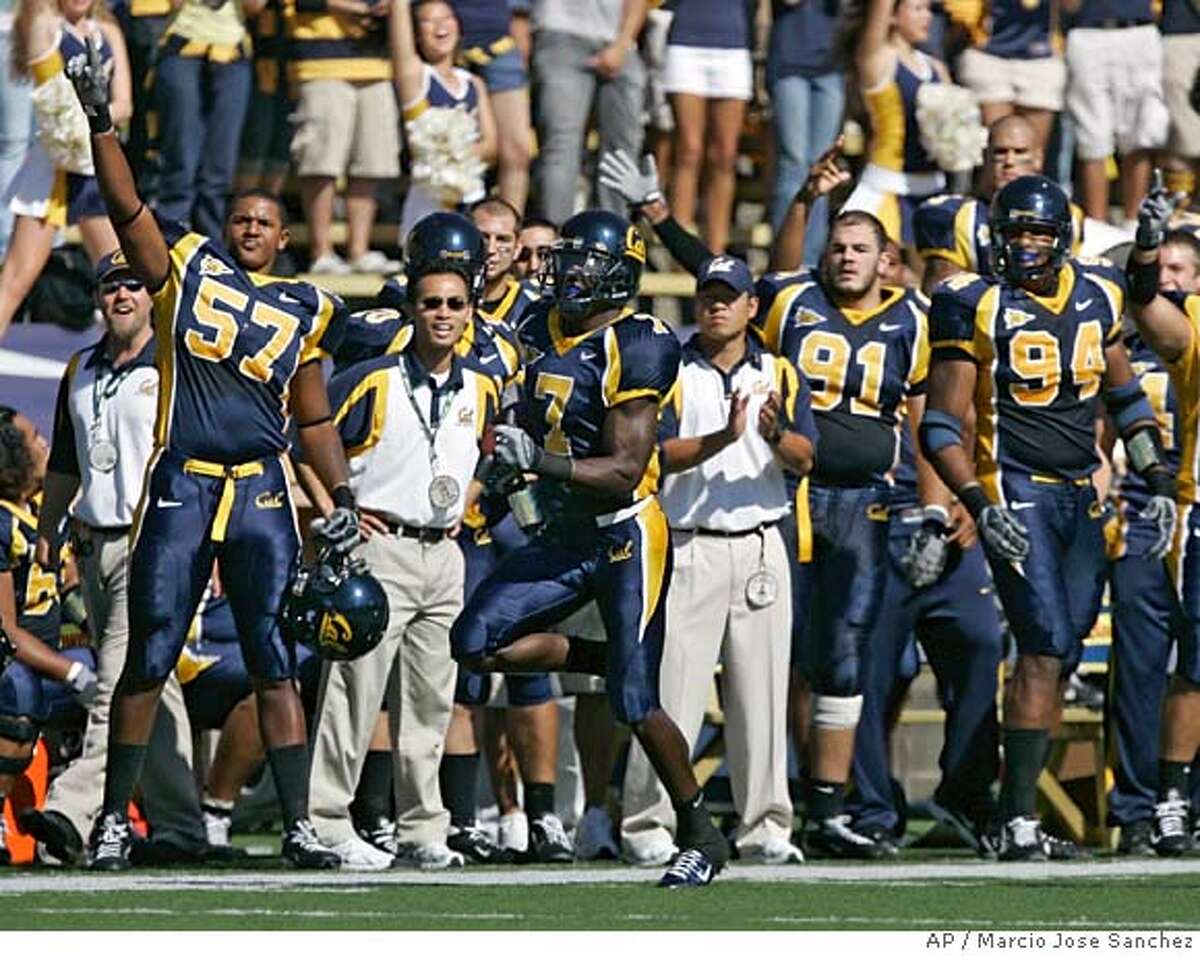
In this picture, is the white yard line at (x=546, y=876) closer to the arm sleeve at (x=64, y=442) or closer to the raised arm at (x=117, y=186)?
the arm sleeve at (x=64, y=442)

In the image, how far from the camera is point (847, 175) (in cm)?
1159

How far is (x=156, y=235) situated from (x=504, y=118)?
4.21 meters

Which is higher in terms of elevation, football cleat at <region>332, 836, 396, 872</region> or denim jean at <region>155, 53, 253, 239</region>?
denim jean at <region>155, 53, 253, 239</region>

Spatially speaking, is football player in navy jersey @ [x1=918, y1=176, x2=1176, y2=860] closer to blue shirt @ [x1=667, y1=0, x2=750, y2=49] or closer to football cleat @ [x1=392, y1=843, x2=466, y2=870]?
football cleat @ [x1=392, y1=843, x2=466, y2=870]

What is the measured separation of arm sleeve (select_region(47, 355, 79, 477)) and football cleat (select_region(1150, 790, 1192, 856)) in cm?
358

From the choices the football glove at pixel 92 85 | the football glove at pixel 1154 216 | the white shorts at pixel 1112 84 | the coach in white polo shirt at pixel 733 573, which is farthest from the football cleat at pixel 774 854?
the white shorts at pixel 1112 84

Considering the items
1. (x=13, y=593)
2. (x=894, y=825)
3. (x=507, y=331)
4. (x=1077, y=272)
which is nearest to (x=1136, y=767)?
(x=894, y=825)

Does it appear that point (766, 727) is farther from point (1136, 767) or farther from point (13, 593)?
point (13, 593)

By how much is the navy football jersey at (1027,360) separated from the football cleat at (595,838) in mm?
1635

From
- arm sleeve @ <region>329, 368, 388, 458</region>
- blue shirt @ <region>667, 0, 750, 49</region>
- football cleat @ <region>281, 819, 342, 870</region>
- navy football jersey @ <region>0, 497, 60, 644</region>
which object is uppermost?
blue shirt @ <region>667, 0, 750, 49</region>

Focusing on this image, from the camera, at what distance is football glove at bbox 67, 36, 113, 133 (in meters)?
9.34

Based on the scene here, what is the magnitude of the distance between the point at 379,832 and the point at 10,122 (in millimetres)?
A: 3657

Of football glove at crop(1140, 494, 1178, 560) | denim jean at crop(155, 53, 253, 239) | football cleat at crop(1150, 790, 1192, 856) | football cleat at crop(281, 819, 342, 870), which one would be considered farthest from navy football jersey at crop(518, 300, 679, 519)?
denim jean at crop(155, 53, 253, 239)

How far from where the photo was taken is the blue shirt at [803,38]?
45.5 feet
